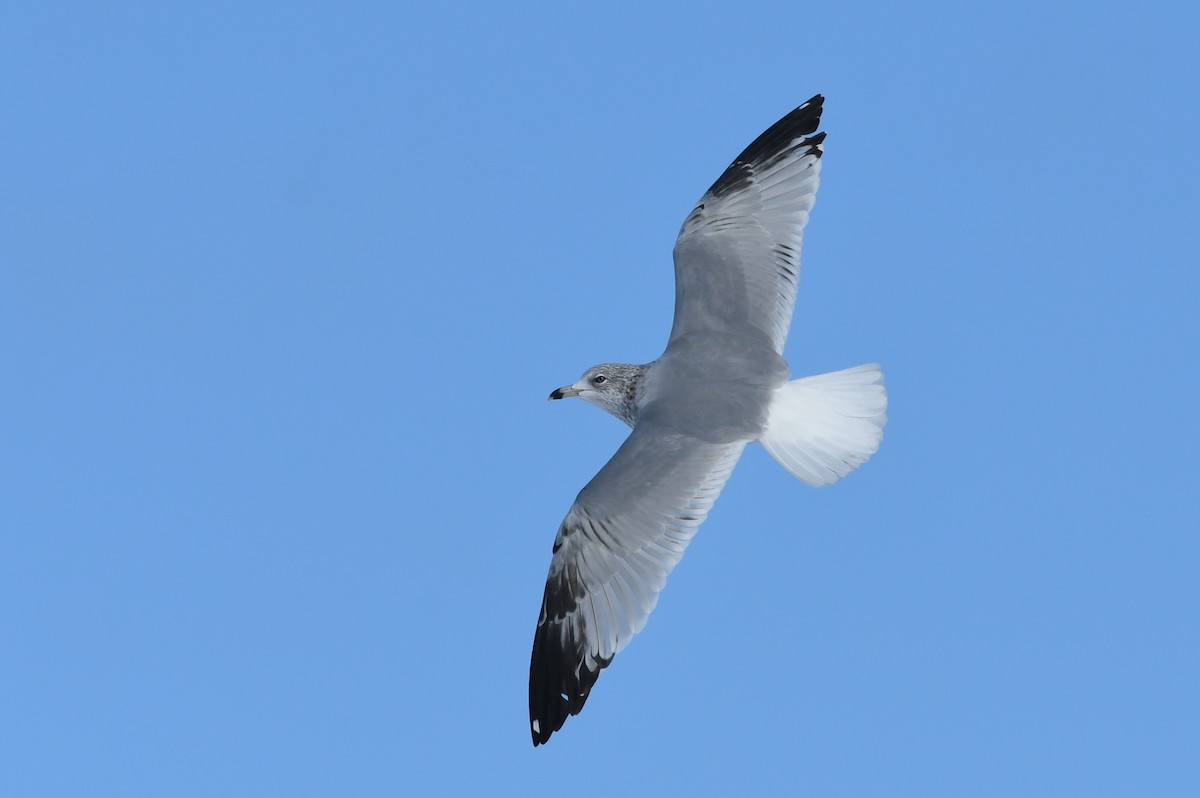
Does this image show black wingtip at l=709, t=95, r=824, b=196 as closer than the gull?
No

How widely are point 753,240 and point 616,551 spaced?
4.73 feet

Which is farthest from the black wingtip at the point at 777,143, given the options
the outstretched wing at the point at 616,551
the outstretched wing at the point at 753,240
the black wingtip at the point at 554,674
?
the black wingtip at the point at 554,674

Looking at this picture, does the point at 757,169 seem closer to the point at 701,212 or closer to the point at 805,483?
the point at 701,212

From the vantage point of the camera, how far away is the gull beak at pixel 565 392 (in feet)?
17.2

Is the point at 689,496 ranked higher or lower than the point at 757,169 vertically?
lower

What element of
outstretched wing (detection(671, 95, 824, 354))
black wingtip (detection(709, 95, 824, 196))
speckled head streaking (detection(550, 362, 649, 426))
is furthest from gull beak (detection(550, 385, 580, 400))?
black wingtip (detection(709, 95, 824, 196))

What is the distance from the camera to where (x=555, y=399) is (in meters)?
5.30

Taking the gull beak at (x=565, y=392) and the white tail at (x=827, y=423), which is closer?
the white tail at (x=827, y=423)

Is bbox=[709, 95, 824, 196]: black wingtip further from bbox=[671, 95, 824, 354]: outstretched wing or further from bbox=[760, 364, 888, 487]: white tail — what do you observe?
bbox=[760, 364, 888, 487]: white tail

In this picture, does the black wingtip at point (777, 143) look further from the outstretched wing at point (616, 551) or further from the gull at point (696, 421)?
the outstretched wing at point (616, 551)

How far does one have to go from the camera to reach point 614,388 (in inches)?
198

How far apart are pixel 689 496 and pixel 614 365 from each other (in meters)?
0.87

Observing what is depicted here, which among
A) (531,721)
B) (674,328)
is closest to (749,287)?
(674,328)

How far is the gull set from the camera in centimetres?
435
